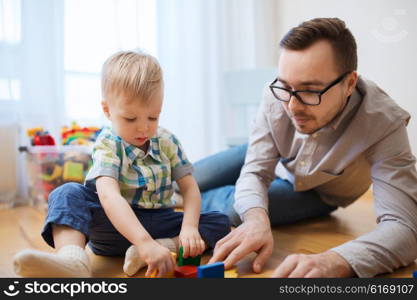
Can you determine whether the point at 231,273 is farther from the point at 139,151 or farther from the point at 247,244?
the point at 139,151

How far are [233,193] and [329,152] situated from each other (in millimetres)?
440

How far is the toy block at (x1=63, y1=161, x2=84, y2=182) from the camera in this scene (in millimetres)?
1752

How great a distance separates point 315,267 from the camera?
80 cm

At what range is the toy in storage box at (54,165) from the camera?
1732mm

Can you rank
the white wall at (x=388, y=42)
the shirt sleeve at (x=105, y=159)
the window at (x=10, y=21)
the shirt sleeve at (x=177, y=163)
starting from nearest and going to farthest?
the shirt sleeve at (x=105, y=159) < the shirt sleeve at (x=177, y=163) < the window at (x=10, y=21) < the white wall at (x=388, y=42)

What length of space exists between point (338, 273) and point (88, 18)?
182cm

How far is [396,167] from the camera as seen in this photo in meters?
1.01

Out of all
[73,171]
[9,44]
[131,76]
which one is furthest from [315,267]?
[9,44]

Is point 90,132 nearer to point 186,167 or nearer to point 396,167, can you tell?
point 186,167

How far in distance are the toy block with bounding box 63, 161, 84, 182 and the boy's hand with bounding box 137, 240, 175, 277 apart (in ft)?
3.28

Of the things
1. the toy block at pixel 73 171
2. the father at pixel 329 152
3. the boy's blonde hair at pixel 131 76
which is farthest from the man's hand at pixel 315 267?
the toy block at pixel 73 171

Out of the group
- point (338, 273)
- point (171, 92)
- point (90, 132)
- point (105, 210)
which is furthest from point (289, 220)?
point (171, 92)

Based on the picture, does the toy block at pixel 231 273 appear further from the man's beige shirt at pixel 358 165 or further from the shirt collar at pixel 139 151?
the shirt collar at pixel 139 151

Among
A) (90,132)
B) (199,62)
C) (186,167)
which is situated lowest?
(90,132)
